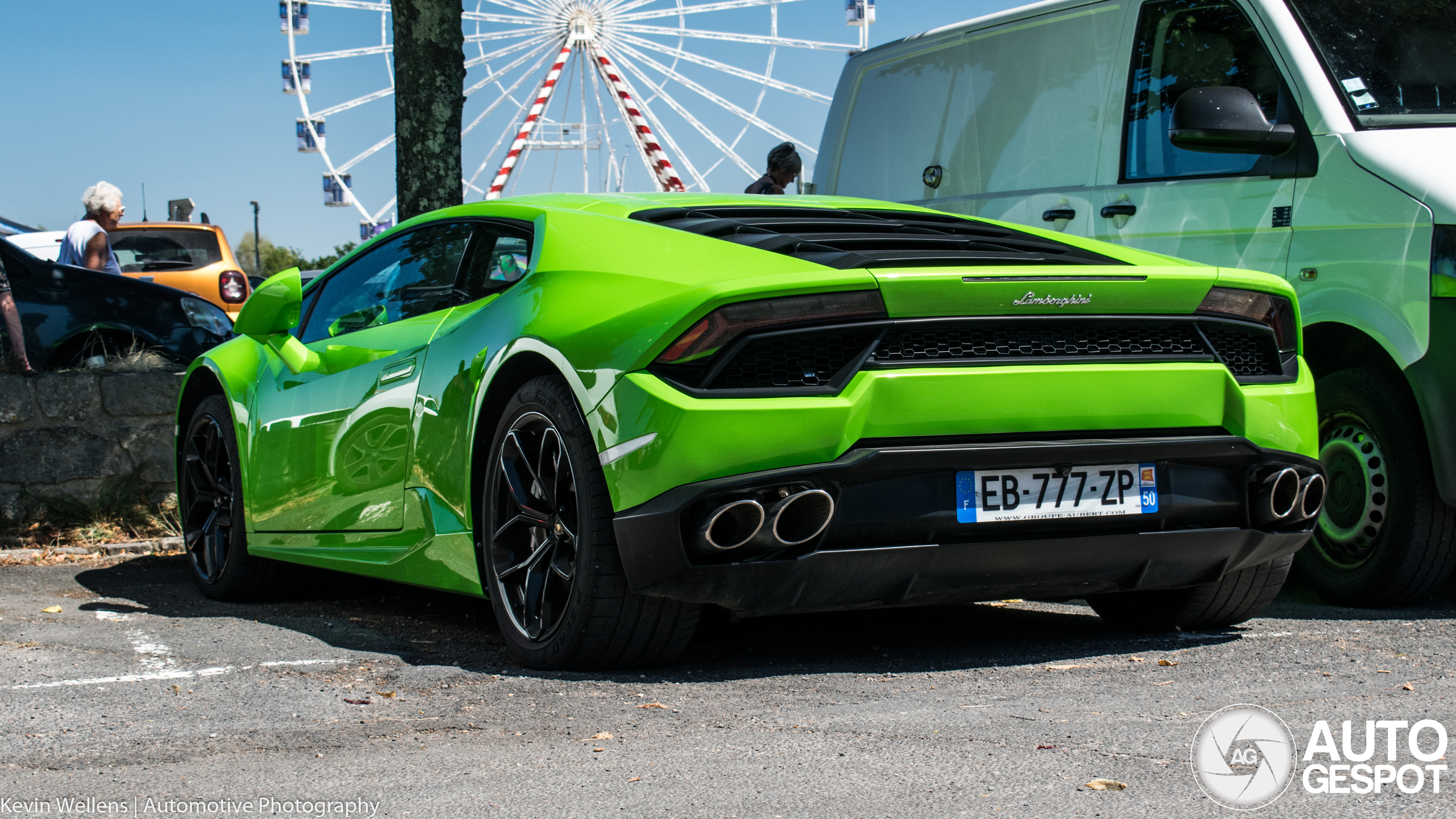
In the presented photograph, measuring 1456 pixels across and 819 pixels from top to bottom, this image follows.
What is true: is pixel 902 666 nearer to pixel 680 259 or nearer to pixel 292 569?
pixel 680 259

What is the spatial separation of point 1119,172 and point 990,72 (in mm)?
981

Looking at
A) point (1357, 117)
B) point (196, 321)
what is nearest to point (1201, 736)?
point (1357, 117)

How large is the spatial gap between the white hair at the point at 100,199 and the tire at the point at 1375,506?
7.55 m

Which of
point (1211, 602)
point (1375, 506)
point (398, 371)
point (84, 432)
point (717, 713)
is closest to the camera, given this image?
point (717, 713)

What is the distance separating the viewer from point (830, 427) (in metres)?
3.20

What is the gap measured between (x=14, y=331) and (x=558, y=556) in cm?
476

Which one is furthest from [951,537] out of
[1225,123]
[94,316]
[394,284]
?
[94,316]

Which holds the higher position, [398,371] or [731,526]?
[398,371]

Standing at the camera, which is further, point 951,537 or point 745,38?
point 745,38

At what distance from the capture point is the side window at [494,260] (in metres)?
4.02

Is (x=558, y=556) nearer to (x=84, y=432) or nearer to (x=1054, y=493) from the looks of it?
(x=1054, y=493)

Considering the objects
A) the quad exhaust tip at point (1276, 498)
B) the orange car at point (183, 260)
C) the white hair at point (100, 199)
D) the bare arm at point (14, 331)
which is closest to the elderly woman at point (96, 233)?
the white hair at point (100, 199)

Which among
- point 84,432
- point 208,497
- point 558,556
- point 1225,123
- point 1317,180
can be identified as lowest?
point 84,432

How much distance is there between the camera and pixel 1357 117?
15.3ft
